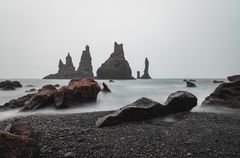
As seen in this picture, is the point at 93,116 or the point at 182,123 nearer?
the point at 182,123

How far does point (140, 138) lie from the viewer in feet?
45.5

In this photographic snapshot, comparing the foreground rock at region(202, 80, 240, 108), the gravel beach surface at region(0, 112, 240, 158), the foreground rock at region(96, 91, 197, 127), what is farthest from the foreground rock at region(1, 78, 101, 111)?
the foreground rock at region(202, 80, 240, 108)

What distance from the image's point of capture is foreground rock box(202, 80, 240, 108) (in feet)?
88.9

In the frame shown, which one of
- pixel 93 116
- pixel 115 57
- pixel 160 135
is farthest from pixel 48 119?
pixel 115 57

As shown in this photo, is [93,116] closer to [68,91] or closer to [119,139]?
[119,139]

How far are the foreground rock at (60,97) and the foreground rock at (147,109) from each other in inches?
431

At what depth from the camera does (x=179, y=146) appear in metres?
12.8

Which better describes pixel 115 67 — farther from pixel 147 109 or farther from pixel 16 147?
pixel 16 147

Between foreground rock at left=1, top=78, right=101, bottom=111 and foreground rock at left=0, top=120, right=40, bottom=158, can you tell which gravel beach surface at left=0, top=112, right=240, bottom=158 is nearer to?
foreground rock at left=0, top=120, right=40, bottom=158

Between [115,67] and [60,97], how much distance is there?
159782mm

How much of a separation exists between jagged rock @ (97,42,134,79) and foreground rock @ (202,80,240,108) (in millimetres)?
156863

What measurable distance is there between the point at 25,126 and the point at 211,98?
68.2 ft

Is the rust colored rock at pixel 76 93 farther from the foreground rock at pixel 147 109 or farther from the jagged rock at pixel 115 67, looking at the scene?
the jagged rock at pixel 115 67

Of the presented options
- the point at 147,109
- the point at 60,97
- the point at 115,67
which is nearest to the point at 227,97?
the point at 147,109
